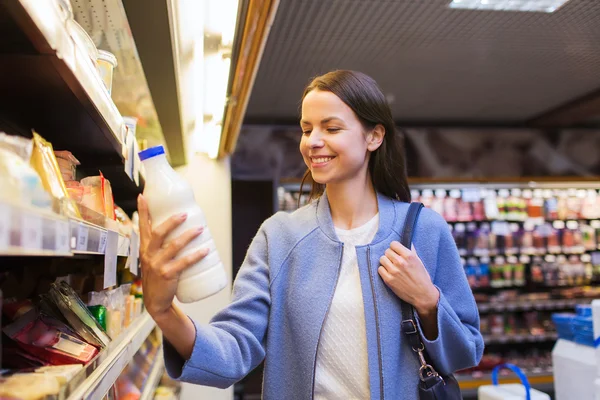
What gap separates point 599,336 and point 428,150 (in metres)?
4.10

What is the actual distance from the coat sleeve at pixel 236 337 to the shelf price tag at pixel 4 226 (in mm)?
598

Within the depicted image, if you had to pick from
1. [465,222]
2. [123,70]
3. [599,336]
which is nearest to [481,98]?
[465,222]

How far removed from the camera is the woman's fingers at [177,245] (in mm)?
909

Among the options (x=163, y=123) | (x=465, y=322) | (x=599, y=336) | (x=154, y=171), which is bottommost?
(x=599, y=336)

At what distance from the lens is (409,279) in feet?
4.70

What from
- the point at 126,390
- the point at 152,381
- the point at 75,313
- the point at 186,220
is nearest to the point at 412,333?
the point at 186,220

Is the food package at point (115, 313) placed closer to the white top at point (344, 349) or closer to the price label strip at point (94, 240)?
the price label strip at point (94, 240)

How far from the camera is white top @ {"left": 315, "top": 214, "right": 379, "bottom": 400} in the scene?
1.44 meters

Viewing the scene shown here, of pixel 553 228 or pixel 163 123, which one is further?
pixel 553 228

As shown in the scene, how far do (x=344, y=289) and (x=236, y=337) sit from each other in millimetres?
331

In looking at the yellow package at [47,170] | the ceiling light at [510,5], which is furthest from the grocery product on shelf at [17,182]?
the ceiling light at [510,5]

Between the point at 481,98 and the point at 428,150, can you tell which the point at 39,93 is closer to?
the point at 481,98

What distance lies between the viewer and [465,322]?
1555mm

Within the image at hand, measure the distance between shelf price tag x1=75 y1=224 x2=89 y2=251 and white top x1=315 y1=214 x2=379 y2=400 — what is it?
0.67 metres
